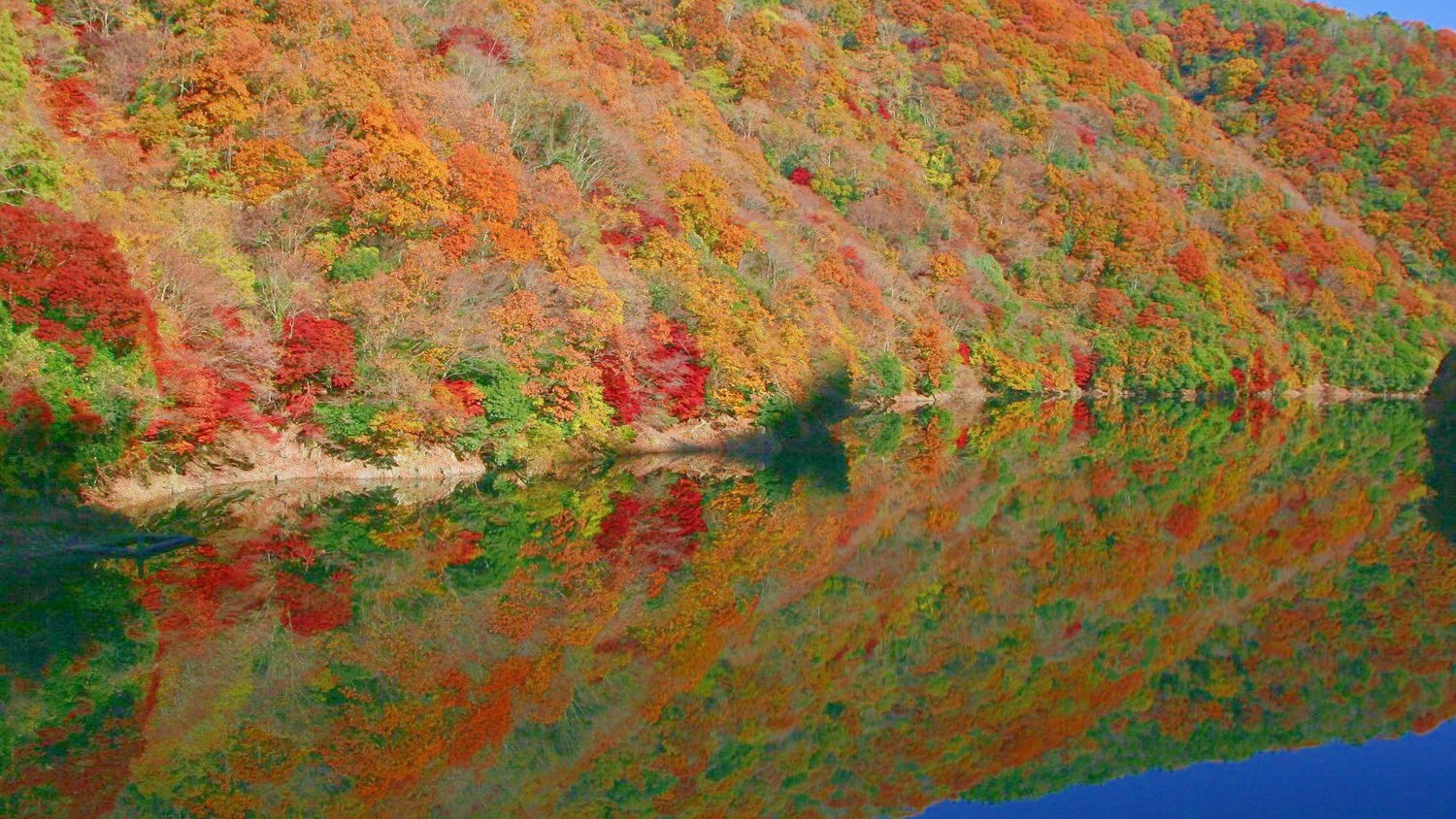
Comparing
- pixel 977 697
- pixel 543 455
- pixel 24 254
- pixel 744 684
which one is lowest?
pixel 543 455

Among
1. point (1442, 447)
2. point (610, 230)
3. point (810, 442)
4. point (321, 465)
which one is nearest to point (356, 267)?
point (321, 465)

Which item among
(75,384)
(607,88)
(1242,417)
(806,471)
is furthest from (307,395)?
(1242,417)

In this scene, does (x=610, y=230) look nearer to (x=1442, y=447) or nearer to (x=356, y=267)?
(x=356, y=267)

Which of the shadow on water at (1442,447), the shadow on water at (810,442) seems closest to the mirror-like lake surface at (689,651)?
the shadow on water at (1442,447)

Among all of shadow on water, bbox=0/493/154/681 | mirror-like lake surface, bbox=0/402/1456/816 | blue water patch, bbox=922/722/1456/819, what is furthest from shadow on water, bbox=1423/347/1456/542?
shadow on water, bbox=0/493/154/681

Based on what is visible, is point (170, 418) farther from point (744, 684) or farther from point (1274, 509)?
point (1274, 509)

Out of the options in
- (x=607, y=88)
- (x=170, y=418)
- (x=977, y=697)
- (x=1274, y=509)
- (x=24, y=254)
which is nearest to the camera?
(x=977, y=697)

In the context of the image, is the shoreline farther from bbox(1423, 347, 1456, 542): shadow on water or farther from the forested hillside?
bbox(1423, 347, 1456, 542): shadow on water
